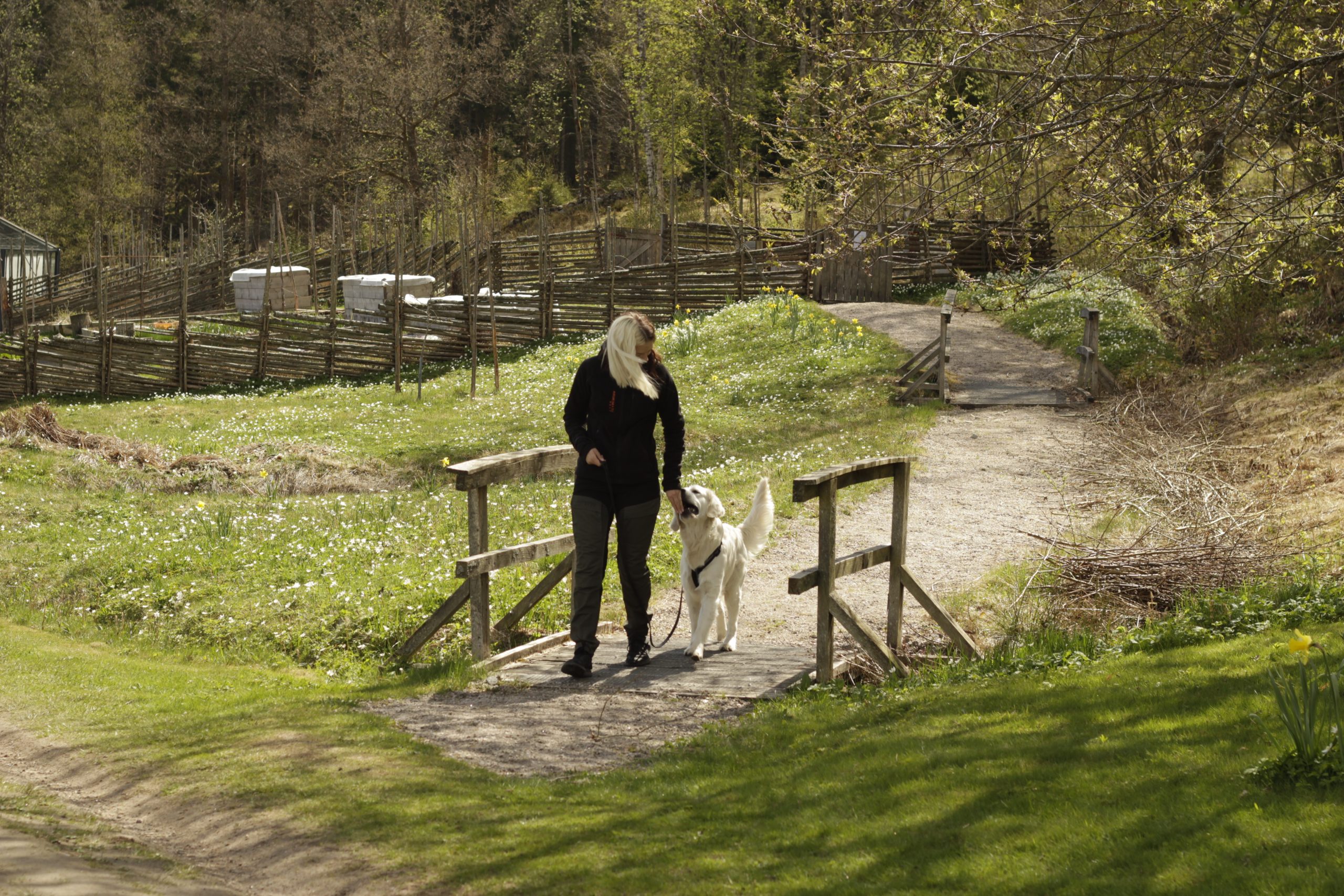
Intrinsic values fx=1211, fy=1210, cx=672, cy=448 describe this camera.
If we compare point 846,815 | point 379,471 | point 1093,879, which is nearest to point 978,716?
point 846,815

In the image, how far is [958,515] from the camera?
11.8 meters

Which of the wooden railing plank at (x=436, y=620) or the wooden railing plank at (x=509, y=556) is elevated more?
the wooden railing plank at (x=509, y=556)

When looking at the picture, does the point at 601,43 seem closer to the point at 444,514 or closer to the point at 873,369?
the point at 873,369

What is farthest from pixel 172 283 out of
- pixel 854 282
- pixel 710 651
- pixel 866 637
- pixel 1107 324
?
pixel 866 637

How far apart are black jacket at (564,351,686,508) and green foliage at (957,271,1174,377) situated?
10.0m

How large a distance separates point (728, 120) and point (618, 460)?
112 ft

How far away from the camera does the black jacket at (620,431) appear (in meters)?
6.68

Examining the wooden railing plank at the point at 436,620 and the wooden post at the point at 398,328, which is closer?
the wooden railing plank at the point at 436,620

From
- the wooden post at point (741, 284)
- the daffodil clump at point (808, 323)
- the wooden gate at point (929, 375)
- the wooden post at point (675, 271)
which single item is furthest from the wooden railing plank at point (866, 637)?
the wooden post at point (741, 284)

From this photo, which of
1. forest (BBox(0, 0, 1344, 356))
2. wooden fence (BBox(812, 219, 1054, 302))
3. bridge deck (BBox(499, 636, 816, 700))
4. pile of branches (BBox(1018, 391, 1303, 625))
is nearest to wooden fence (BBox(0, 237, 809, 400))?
wooden fence (BBox(812, 219, 1054, 302))

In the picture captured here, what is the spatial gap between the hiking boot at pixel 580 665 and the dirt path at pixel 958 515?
4.97 ft

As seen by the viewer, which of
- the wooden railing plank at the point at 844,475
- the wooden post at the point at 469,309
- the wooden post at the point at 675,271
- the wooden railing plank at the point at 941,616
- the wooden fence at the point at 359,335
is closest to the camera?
the wooden railing plank at the point at 844,475

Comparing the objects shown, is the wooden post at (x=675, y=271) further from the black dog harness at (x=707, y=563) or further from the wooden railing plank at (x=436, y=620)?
the black dog harness at (x=707, y=563)

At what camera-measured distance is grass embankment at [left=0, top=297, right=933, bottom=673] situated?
30.4 ft
